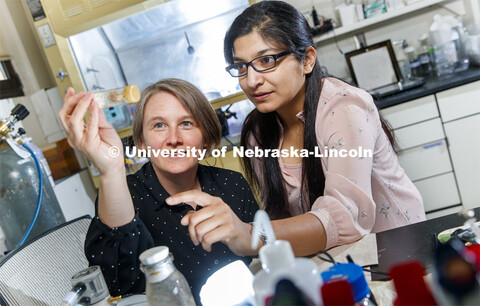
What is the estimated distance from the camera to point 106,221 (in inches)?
30.1

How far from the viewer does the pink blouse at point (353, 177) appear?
0.95 meters

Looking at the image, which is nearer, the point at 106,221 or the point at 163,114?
the point at 106,221

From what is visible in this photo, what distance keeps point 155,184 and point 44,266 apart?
403mm

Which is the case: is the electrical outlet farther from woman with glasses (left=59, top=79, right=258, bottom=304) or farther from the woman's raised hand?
the woman's raised hand

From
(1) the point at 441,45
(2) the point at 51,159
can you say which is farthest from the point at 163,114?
(1) the point at 441,45

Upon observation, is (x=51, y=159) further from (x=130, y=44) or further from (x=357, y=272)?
(x=357, y=272)

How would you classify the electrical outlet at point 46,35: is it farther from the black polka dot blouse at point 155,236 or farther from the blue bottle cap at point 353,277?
the blue bottle cap at point 353,277

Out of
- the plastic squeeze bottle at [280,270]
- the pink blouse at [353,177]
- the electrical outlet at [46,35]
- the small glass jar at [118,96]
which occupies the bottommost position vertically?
the pink blouse at [353,177]

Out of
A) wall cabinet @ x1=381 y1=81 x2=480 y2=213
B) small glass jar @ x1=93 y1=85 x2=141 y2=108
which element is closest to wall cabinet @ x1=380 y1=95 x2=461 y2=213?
wall cabinet @ x1=381 y1=81 x2=480 y2=213

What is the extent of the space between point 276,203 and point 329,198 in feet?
1.02

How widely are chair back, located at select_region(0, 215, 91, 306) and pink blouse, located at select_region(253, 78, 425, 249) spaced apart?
633 millimetres

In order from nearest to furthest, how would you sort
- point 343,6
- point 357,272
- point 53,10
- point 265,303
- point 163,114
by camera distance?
1. point 265,303
2. point 357,272
3. point 163,114
4. point 53,10
5. point 343,6

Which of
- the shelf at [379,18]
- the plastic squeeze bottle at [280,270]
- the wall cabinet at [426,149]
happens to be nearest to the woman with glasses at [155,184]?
the plastic squeeze bottle at [280,270]

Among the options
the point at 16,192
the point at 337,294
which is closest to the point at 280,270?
the point at 337,294
